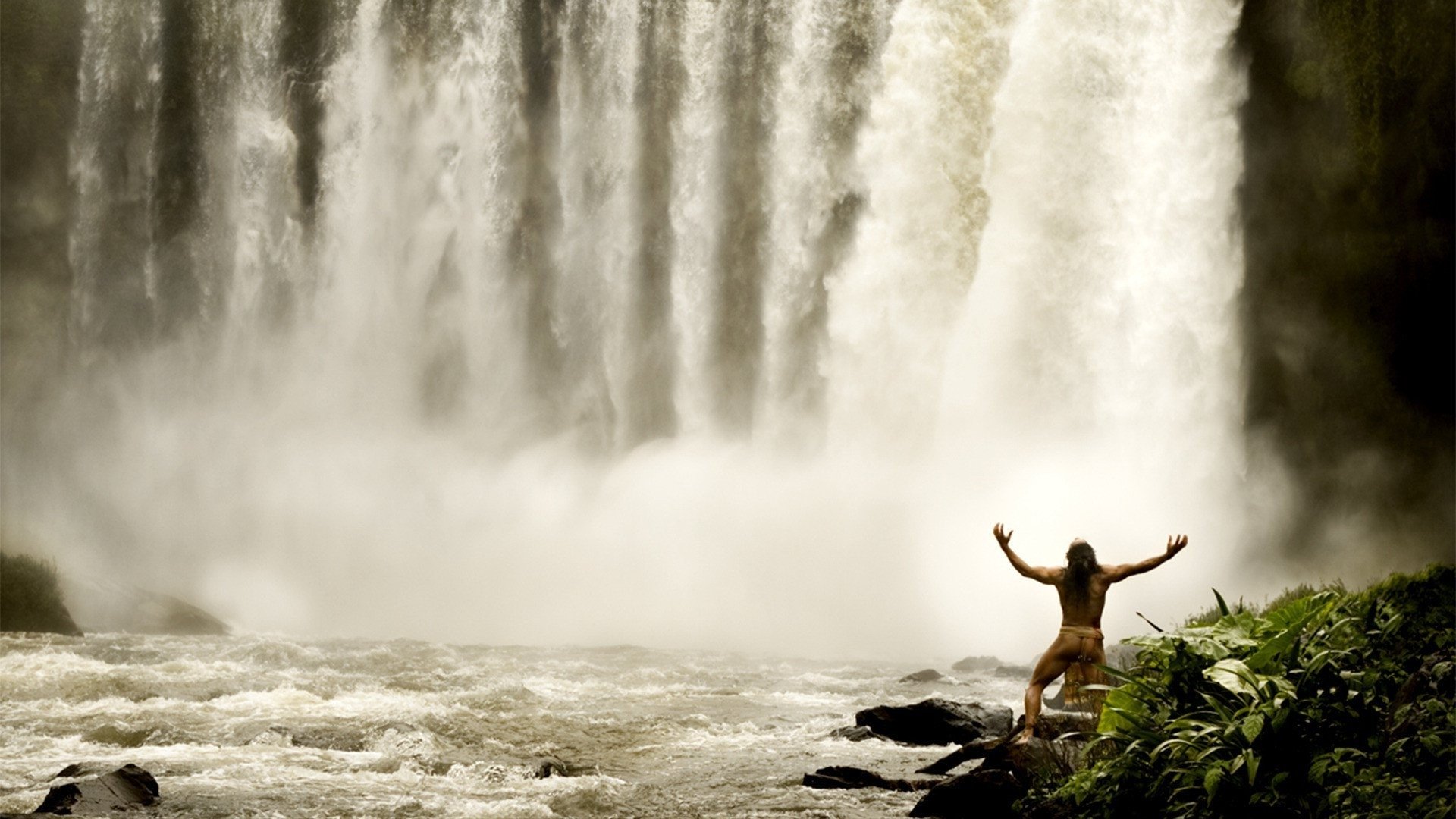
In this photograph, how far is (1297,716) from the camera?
6676 millimetres

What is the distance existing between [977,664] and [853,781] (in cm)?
1463

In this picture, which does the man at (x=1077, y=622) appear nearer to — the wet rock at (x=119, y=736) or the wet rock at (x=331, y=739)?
the wet rock at (x=331, y=739)

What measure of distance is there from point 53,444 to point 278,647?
22.2 metres

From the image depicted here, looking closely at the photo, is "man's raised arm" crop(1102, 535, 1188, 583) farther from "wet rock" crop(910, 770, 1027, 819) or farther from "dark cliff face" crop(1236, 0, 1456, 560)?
"dark cliff face" crop(1236, 0, 1456, 560)

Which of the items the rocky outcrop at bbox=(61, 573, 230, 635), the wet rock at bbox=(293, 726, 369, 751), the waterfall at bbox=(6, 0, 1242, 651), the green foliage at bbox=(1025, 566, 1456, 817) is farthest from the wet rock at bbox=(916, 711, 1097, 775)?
the waterfall at bbox=(6, 0, 1242, 651)

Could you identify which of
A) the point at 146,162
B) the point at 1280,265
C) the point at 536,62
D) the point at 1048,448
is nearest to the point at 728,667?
the point at 1048,448

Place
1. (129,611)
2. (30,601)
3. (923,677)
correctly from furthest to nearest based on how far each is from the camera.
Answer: (129,611) → (30,601) → (923,677)

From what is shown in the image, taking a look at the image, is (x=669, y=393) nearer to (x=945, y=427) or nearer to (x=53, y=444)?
(x=945, y=427)

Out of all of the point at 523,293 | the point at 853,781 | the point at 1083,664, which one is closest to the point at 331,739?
the point at 853,781

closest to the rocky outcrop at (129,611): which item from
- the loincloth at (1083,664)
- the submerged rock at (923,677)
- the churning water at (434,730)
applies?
the churning water at (434,730)

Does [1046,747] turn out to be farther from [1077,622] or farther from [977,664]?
[977,664]

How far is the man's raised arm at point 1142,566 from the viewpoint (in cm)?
912

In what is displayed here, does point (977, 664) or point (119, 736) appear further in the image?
point (977, 664)

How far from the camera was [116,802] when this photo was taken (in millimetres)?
10047
